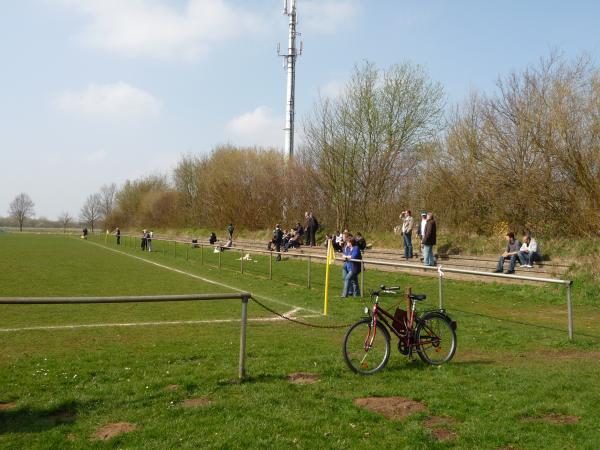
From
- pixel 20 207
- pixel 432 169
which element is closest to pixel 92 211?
pixel 20 207

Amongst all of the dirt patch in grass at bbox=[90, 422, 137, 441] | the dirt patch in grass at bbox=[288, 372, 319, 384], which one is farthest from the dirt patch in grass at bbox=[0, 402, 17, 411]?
the dirt patch in grass at bbox=[288, 372, 319, 384]

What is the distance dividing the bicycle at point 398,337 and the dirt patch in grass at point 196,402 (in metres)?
1.82

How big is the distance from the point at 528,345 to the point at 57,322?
8.28 metres

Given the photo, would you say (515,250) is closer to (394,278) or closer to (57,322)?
(394,278)

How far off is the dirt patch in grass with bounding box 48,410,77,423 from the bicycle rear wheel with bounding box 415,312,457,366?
421cm

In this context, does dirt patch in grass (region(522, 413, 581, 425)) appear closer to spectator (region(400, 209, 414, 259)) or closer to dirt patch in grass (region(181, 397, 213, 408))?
dirt patch in grass (region(181, 397, 213, 408))

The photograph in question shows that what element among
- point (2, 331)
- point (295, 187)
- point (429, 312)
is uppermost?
point (295, 187)

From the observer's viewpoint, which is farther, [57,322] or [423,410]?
[57,322]

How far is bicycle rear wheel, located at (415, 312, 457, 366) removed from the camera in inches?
298

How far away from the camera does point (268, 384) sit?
21.3 ft

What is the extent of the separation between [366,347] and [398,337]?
1.83ft

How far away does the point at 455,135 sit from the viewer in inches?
927

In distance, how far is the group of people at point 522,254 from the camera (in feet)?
57.1

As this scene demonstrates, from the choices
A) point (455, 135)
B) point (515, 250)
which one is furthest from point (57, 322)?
point (455, 135)
